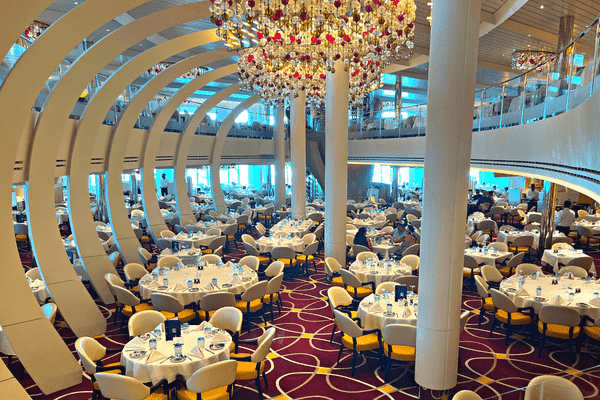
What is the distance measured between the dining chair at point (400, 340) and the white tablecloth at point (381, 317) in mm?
373

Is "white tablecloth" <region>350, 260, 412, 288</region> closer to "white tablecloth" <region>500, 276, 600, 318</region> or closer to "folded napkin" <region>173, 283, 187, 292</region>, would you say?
"white tablecloth" <region>500, 276, 600, 318</region>

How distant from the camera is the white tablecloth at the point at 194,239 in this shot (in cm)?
1348

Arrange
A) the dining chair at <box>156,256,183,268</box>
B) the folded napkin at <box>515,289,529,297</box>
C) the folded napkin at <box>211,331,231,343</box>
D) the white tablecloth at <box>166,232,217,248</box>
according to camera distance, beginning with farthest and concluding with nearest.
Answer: the white tablecloth at <box>166,232,217,248</box> < the dining chair at <box>156,256,183,268</box> < the folded napkin at <box>515,289,529,297</box> < the folded napkin at <box>211,331,231,343</box>

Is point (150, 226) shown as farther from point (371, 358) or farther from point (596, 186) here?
point (596, 186)

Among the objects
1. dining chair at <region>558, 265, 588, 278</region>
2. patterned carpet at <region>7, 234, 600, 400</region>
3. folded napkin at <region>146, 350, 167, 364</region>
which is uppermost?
dining chair at <region>558, 265, 588, 278</region>

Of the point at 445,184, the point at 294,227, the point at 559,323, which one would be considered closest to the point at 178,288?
the point at 445,184

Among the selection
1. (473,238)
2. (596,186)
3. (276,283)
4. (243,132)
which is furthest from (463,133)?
(243,132)

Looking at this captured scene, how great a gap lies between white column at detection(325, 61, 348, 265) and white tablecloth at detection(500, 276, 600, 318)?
14.5ft

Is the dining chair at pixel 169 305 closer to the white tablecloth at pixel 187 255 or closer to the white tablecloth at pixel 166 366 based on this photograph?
the white tablecloth at pixel 166 366

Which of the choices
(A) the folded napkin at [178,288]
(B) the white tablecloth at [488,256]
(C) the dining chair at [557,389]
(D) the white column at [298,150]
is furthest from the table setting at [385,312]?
(D) the white column at [298,150]

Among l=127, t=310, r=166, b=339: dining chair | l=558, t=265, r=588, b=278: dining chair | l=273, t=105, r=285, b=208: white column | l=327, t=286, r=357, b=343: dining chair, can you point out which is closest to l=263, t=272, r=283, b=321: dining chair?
l=327, t=286, r=357, b=343: dining chair

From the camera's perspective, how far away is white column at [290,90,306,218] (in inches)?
665

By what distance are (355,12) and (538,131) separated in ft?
14.3

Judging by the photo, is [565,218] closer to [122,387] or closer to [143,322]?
[143,322]
